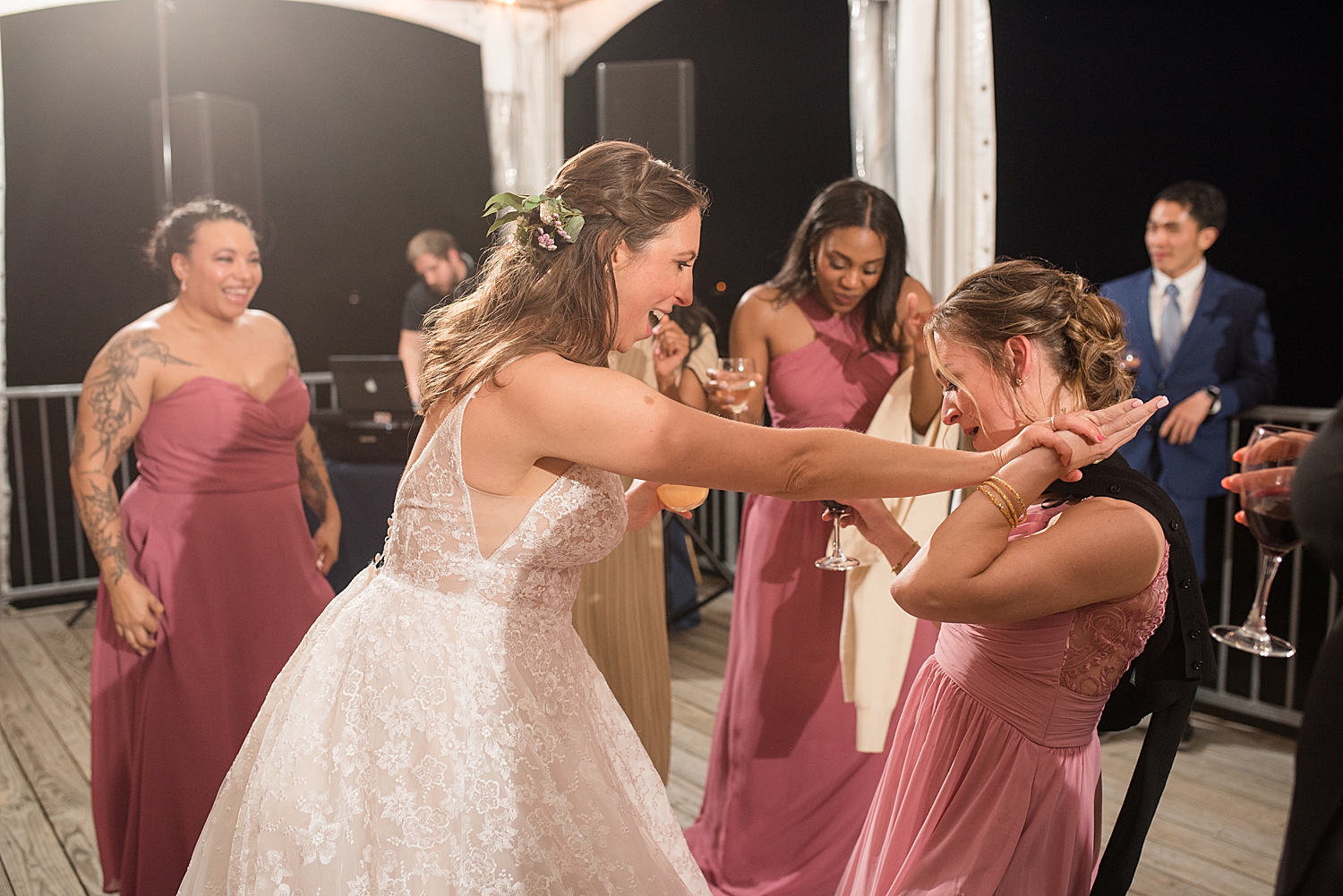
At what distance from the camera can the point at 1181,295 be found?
402 cm

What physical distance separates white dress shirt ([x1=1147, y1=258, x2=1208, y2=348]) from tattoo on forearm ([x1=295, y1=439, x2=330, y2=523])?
3.23m

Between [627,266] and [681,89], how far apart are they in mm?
2779

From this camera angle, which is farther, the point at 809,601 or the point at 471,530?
the point at 809,601

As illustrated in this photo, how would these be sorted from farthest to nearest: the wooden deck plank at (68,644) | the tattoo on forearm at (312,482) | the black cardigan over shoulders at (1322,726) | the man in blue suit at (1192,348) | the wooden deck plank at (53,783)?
the wooden deck plank at (68,644) → the man in blue suit at (1192,348) → the tattoo on forearm at (312,482) → the wooden deck plank at (53,783) → the black cardigan over shoulders at (1322,726)

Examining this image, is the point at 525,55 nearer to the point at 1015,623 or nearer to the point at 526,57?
the point at 526,57

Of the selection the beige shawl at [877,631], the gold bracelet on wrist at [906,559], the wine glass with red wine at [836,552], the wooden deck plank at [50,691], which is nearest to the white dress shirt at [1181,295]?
the beige shawl at [877,631]

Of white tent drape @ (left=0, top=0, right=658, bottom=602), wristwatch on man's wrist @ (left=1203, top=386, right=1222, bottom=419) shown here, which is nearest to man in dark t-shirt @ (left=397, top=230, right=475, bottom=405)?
white tent drape @ (left=0, top=0, right=658, bottom=602)

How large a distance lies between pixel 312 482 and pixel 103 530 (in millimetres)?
633

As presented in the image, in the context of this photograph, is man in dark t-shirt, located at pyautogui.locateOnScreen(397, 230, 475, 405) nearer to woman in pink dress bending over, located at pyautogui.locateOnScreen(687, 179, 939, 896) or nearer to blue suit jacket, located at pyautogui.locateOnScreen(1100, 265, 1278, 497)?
woman in pink dress bending over, located at pyautogui.locateOnScreen(687, 179, 939, 896)

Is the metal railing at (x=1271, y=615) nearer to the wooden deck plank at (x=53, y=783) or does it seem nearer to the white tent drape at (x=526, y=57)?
the wooden deck plank at (x=53, y=783)

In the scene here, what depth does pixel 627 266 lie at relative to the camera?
1.63 metres

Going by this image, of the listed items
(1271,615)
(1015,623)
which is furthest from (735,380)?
(1271,615)

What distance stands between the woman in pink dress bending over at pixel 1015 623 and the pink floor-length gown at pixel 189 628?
1790 millimetres

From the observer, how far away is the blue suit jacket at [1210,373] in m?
3.86
